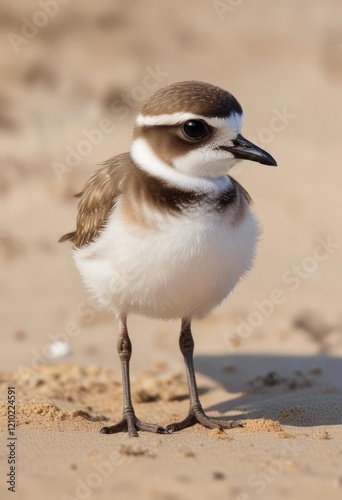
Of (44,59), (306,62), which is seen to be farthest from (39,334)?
(306,62)

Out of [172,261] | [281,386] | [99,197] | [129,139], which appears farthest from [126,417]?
[129,139]

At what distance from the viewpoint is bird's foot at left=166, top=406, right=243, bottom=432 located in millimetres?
5402

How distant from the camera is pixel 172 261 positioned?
4895mm

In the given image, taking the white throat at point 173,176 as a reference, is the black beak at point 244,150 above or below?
above

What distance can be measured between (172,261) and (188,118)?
0.85 meters

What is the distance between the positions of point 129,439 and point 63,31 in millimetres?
10216

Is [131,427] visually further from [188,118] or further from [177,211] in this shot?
[188,118]

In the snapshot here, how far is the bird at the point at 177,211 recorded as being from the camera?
488 centimetres

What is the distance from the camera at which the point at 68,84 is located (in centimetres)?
1323

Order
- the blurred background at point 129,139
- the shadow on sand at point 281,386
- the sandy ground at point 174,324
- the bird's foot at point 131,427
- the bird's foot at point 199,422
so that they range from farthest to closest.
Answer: the blurred background at point 129,139
the shadow on sand at point 281,386
the bird's foot at point 199,422
the bird's foot at point 131,427
the sandy ground at point 174,324

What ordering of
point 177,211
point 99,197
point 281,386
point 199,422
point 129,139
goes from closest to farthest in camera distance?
point 177,211 → point 99,197 → point 199,422 → point 281,386 → point 129,139

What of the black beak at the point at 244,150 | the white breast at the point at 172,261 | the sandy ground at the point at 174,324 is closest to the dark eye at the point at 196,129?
the black beak at the point at 244,150

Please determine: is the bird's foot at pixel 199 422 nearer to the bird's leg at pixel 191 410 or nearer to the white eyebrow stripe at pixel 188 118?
the bird's leg at pixel 191 410

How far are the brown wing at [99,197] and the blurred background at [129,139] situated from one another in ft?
6.65
